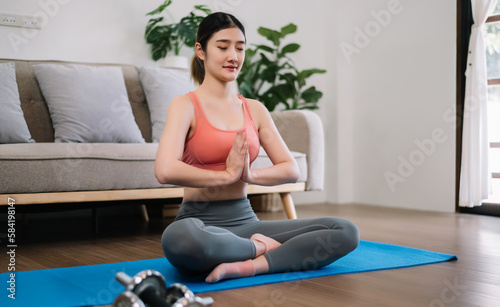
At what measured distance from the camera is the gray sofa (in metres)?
2.32

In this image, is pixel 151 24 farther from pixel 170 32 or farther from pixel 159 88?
pixel 159 88

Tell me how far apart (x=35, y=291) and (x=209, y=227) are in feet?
1.67

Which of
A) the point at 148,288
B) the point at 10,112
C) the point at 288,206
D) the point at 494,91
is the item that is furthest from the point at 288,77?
the point at 148,288

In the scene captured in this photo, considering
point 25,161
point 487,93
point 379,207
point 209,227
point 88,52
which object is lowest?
point 379,207

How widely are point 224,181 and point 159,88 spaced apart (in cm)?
183

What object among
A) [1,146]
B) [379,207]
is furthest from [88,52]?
[379,207]

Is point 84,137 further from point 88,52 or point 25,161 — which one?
point 88,52

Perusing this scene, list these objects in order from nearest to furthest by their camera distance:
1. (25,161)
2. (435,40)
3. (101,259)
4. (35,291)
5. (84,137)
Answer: (35,291), (101,259), (25,161), (84,137), (435,40)

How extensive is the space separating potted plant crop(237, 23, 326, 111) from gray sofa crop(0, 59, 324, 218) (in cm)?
120

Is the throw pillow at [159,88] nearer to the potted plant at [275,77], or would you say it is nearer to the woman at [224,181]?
the potted plant at [275,77]

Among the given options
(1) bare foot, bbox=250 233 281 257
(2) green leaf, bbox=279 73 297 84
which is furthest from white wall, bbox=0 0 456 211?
(1) bare foot, bbox=250 233 281 257

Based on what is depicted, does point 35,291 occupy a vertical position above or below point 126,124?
below

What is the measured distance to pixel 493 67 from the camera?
3664 millimetres

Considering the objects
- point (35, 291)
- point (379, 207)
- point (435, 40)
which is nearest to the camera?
point (35, 291)
